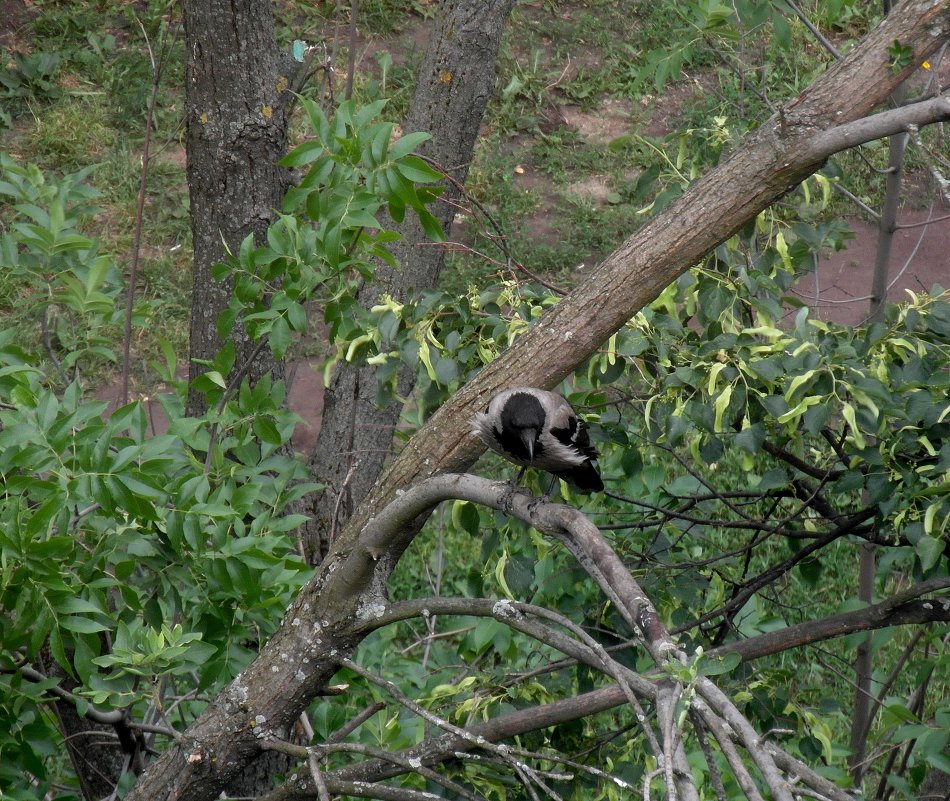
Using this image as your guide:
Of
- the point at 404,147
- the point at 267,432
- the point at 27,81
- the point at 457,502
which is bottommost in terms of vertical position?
the point at 27,81

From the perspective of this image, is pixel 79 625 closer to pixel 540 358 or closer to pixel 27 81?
pixel 540 358

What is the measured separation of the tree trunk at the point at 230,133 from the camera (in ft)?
13.6

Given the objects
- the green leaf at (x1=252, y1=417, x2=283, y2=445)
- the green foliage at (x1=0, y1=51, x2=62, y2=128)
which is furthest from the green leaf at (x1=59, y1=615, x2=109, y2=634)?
the green foliage at (x1=0, y1=51, x2=62, y2=128)

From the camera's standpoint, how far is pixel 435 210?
5.16 meters

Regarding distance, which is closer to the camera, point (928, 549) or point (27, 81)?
point (928, 549)

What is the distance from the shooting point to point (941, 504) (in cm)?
275

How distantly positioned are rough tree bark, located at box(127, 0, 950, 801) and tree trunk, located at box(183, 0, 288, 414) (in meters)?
1.34

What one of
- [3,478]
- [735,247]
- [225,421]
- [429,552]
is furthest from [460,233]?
[3,478]

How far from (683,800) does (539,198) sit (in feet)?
25.9

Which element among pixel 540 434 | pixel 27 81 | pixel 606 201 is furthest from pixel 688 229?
pixel 27 81

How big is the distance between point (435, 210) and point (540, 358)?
7.41 ft

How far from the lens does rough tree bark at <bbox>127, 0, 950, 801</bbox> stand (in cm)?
295

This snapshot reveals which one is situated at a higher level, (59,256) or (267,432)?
(59,256)

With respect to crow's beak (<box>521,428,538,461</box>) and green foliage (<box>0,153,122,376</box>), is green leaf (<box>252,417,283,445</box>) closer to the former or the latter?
green foliage (<box>0,153,122,376</box>)
